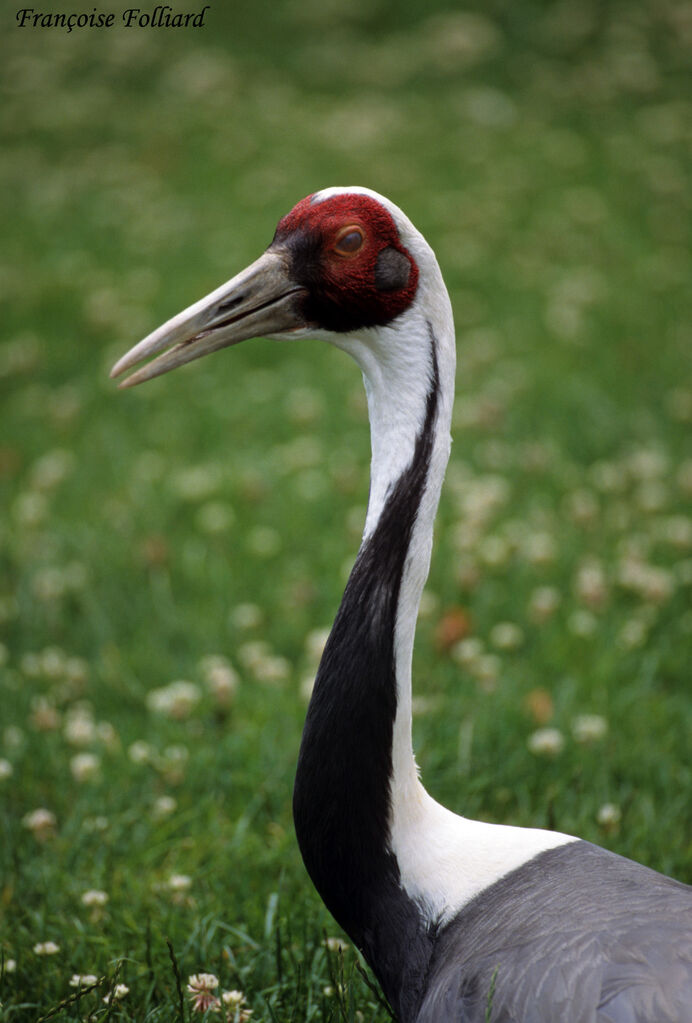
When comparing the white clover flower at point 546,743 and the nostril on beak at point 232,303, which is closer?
the nostril on beak at point 232,303

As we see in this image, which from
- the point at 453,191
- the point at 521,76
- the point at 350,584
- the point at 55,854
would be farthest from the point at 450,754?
the point at 521,76

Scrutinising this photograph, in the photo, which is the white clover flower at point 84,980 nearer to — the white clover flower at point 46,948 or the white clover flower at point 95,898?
the white clover flower at point 46,948

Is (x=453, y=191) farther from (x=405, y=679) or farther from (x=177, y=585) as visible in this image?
(x=405, y=679)

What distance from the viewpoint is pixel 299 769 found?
212cm

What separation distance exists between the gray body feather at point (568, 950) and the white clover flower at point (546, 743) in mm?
1090

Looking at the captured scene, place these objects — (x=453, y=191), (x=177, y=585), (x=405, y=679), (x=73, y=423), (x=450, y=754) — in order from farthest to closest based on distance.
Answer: (x=453, y=191) → (x=73, y=423) → (x=177, y=585) → (x=450, y=754) → (x=405, y=679)

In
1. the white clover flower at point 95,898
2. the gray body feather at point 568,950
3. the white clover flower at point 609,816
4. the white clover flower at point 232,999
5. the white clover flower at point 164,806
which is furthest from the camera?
the white clover flower at point 164,806

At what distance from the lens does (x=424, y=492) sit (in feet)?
6.70

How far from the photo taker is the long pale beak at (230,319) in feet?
6.78

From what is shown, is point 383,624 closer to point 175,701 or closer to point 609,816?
point 609,816

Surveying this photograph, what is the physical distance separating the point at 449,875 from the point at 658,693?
71.8 inches

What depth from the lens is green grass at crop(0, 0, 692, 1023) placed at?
295 cm

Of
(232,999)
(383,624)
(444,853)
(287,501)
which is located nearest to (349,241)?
(383,624)

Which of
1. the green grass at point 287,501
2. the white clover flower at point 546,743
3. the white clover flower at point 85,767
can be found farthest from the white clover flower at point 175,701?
the white clover flower at point 546,743
